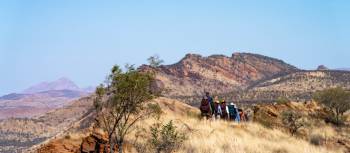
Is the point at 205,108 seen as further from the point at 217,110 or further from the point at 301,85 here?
the point at 301,85

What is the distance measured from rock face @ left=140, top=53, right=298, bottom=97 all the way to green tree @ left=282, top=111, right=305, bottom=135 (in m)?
78.9

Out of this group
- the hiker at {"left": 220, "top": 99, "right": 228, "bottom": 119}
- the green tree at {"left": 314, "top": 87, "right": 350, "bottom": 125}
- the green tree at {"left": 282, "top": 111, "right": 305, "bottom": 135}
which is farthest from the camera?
the green tree at {"left": 314, "top": 87, "right": 350, "bottom": 125}

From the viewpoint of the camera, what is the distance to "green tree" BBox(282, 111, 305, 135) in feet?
81.9

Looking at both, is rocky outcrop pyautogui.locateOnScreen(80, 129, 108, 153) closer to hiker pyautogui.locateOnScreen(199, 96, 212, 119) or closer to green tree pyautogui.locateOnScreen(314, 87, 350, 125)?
hiker pyautogui.locateOnScreen(199, 96, 212, 119)

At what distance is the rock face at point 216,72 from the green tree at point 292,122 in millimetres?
78873

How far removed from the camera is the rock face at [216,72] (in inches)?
4626

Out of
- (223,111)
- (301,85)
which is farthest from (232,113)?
(301,85)

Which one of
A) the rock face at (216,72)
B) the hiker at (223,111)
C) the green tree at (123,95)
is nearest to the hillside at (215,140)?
the green tree at (123,95)

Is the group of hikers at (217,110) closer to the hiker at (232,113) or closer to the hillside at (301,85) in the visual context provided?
the hiker at (232,113)

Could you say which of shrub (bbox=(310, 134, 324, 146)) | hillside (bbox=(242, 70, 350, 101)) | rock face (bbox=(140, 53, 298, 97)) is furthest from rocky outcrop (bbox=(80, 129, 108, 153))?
rock face (bbox=(140, 53, 298, 97))

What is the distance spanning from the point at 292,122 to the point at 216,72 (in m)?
107

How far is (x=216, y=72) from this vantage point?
132 m

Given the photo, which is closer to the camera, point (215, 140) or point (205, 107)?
point (215, 140)

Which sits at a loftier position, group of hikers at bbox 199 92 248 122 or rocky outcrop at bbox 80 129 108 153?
group of hikers at bbox 199 92 248 122
